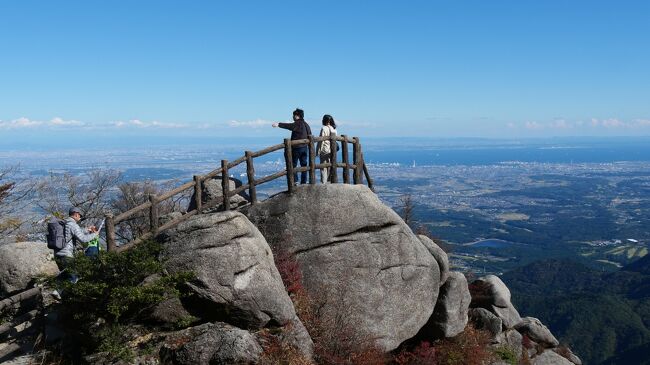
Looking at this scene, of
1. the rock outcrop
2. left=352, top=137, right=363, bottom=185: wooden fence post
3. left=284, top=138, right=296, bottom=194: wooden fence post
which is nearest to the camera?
left=284, top=138, right=296, bottom=194: wooden fence post

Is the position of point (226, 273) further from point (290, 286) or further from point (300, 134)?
point (300, 134)

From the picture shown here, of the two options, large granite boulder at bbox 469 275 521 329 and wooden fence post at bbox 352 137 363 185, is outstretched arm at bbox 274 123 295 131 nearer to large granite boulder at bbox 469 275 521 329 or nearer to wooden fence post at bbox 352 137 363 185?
wooden fence post at bbox 352 137 363 185

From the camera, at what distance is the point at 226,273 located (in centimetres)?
1330

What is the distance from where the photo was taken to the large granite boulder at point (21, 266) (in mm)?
15508

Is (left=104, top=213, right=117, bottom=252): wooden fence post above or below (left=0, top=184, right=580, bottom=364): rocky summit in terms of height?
above

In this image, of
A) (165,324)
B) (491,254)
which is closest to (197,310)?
(165,324)

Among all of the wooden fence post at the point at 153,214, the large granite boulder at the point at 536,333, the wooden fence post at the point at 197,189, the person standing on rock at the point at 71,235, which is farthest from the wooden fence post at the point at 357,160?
the large granite boulder at the point at 536,333

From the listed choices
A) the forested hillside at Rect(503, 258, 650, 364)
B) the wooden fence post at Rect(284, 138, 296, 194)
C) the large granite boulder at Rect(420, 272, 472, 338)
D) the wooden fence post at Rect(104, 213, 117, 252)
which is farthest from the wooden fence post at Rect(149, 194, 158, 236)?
the forested hillside at Rect(503, 258, 650, 364)

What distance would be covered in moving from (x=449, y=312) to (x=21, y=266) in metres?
14.9

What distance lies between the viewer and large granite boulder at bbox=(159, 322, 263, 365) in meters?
12.1

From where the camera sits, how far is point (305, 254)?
16.7 m

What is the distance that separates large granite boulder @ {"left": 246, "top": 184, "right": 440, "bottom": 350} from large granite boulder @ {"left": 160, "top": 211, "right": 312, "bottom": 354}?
8.33 ft

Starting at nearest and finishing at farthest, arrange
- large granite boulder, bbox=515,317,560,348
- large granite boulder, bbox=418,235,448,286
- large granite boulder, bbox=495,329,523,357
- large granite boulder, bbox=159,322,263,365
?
large granite boulder, bbox=159,322,263,365 → large granite boulder, bbox=418,235,448,286 → large granite boulder, bbox=495,329,523,357 → large granite boulder, bbox=515,317,560,348

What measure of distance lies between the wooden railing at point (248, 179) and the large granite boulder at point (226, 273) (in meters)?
1.00
